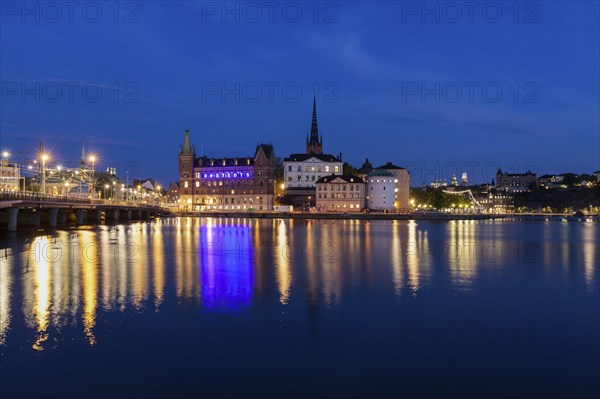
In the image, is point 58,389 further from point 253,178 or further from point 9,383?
point 253,178

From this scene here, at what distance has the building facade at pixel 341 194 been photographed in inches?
5359

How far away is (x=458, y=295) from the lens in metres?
24.1

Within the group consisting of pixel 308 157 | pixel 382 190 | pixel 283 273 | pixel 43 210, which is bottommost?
pixel 283 273

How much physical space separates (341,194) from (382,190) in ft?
36.8

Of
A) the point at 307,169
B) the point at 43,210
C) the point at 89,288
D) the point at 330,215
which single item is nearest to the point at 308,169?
the point at 307,169

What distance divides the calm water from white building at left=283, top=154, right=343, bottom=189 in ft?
381

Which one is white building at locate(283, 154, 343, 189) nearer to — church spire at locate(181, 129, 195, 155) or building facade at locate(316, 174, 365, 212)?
building facade at locate(316, 174, 365, 212)

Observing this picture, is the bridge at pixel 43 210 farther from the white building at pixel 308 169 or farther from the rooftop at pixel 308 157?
the rooftop at pixel 308 157

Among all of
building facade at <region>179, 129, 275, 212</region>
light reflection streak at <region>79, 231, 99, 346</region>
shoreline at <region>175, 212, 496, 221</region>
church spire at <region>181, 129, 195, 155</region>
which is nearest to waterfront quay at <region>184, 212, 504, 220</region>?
shoreline at <region>175, 212, 496, 221</region>

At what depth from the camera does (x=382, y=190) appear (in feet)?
458

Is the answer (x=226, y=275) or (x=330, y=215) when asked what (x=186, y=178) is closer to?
(x=330, y=215)

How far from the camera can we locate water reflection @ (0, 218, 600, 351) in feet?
65.3

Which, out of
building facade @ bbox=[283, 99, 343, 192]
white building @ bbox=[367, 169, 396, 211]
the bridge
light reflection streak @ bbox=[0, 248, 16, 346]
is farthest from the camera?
building facade @ bbox=[283, 99, 343, 192]

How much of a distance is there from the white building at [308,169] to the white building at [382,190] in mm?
13194
